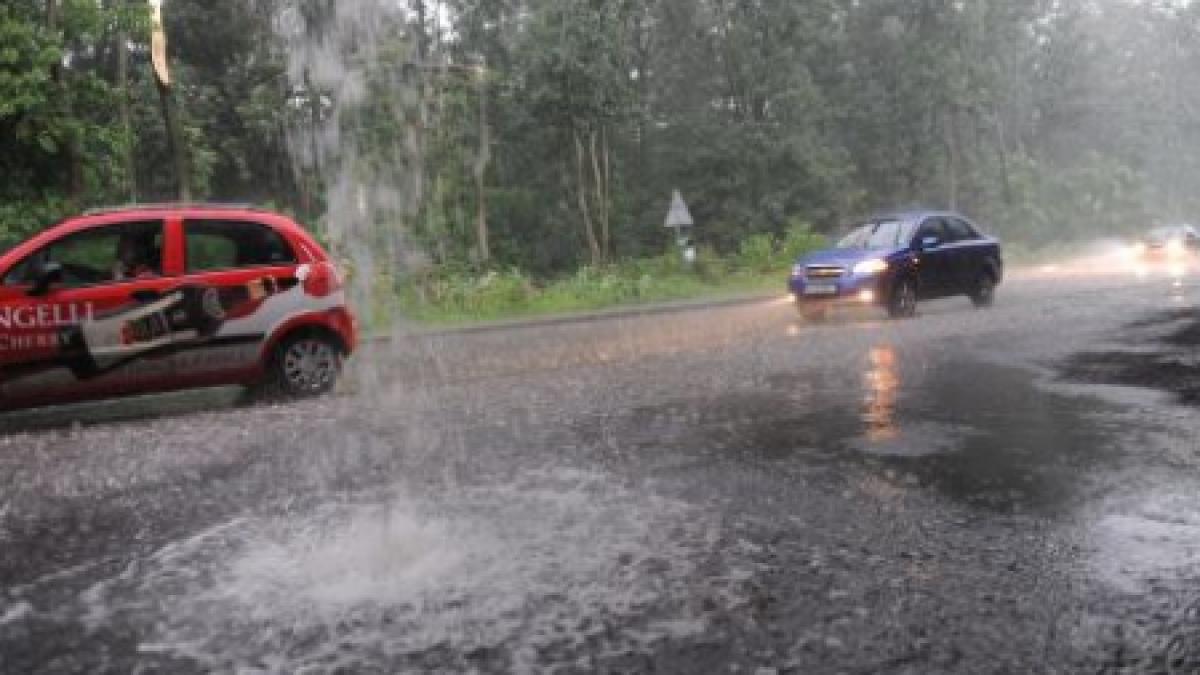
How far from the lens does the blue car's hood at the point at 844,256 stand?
1731 centimetres

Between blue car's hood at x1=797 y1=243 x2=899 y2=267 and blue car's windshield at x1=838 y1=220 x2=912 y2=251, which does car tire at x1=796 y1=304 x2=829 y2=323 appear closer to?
blue car's hood at x1=797 y1=243 x2=899 y2=267

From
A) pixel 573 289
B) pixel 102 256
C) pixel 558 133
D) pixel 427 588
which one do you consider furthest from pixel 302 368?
pixel 558 133

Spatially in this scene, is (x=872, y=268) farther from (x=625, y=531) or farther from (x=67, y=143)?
(x=67, y=143)

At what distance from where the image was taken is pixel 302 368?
36.6 ft

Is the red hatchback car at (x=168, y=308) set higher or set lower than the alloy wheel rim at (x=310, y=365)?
higher

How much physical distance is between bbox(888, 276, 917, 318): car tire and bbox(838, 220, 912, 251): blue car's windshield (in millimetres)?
629

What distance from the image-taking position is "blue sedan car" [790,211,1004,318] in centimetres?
1722

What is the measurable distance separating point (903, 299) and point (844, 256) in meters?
1.16

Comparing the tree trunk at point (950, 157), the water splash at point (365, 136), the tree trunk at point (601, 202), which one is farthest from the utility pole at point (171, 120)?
the tree trunk at point (950, 157)

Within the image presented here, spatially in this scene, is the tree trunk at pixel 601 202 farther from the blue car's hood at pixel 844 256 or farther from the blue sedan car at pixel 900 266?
the blue car's hood at pixel 844 256

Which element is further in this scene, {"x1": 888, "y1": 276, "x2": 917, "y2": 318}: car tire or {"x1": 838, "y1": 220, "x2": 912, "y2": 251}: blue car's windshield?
{"x1": 838, "y1": 220, "x2": 912, "y2": 251}: blue car's windshield

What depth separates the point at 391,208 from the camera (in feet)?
136

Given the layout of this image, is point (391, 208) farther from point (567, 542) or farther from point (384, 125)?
point (567, 542)

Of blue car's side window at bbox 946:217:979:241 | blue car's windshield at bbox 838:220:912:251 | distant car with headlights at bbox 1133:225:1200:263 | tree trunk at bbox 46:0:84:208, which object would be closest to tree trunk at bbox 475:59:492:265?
tree trunk at bbox 46:0:84:208
